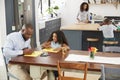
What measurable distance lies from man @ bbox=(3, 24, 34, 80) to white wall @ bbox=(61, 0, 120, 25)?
5.34 m

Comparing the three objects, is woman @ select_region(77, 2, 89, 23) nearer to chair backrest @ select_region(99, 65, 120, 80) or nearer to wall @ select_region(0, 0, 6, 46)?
wall @ select_region(0, 0, 6, 46)

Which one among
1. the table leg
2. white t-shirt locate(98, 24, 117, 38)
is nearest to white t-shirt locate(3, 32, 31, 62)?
the table leg

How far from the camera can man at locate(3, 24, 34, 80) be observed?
3137 mm

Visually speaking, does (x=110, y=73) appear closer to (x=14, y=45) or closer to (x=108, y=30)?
(x=14, y=45)

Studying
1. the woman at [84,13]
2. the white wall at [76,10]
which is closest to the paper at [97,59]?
the woman at [84,13]

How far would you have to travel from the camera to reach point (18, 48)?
132 inches

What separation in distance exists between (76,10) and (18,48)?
551 centimetres

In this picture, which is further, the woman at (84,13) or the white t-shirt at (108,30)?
the woman at (84,13)

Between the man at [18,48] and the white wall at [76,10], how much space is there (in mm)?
5340

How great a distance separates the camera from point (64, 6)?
8633mm

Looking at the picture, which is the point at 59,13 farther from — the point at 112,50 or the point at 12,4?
the point at 112,50

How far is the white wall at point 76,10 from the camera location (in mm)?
8266

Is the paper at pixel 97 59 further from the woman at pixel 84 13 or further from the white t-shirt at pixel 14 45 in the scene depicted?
the woman at pixel 84 13

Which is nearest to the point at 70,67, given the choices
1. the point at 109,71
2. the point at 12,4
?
the point at 109,71
